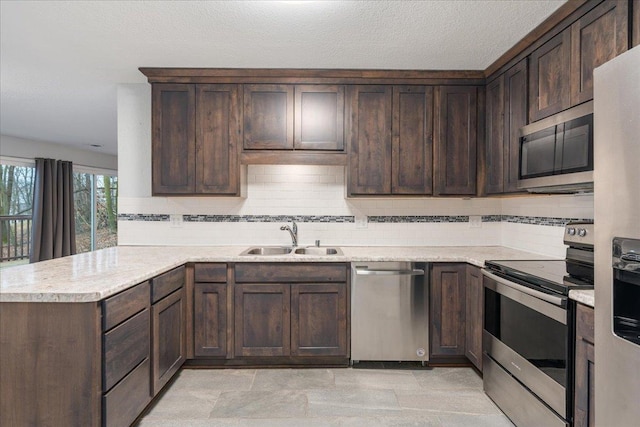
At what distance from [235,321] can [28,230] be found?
17.0 ft

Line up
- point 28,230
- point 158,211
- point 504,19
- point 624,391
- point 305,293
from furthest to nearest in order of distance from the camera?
point 28,230, point 158,211, point 305,293, point 504,19, point 624,391

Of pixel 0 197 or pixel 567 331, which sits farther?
pixel 0 197

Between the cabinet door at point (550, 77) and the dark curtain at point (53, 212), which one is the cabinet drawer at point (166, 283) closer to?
the cabinet door at point (550, 77)

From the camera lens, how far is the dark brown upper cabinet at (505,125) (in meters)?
2.64

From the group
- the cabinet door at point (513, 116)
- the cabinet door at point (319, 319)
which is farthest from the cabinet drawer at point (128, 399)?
the cabinet door at point (513, 116)

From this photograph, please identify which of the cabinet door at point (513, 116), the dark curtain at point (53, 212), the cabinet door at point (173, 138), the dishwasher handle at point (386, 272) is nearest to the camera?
the cabinet door at point (513, 116)

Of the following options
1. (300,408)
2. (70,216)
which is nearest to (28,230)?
(70,216)

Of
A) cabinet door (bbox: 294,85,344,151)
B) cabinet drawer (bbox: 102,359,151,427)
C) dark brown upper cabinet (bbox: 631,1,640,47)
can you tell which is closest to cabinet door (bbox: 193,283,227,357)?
cabinet drawer (bbox: 102,359,151,427)

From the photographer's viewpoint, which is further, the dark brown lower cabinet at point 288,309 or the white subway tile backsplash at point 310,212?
the white subway tile backsplash at point 310,212

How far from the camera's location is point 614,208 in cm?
126

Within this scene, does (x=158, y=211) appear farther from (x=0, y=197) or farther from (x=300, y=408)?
(x=0, y=197)

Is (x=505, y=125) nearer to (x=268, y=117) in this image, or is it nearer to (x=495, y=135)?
(x=495, y=135)

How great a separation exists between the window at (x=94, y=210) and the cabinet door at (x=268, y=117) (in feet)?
16.7

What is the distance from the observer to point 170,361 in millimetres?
2529
